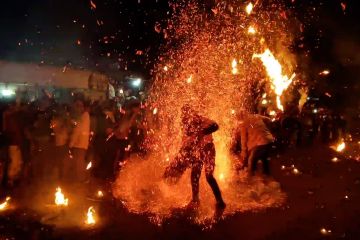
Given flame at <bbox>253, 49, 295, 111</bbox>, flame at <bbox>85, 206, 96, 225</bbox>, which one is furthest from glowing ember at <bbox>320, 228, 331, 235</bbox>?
flame at <bbox>253, 49, 295, 111</bbox>

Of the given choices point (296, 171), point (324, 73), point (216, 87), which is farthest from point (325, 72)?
point (296, 171)

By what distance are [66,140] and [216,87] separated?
514cm

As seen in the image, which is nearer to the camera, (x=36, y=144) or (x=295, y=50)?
(x=36, y=144)

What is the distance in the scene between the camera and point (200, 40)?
1291 cm

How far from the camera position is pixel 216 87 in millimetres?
12852

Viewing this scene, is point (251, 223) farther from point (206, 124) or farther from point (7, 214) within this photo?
point (7, 214)

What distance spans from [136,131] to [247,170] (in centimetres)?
293

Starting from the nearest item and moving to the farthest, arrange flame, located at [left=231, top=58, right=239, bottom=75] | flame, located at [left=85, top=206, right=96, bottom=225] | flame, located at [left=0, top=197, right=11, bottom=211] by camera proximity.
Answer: flame, located at [left=85, top=206, right=96, bottom=225] < flame, located at [left=0, top=197, right=11, bottom=211] < flame, located at [left=231, top=58, right=239, bottom=75]

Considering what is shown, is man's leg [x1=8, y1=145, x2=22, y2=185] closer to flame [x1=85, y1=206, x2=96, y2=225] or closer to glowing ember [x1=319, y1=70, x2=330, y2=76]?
flame [x1=85, y1=206, x2=96, y2=225]

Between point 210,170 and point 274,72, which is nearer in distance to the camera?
point 210,170

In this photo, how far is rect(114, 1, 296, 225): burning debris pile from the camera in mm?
8939

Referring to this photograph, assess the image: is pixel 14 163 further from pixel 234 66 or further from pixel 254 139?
pixel 234 66

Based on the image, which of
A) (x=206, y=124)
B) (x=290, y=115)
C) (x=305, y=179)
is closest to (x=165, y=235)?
(x=206, y=124)

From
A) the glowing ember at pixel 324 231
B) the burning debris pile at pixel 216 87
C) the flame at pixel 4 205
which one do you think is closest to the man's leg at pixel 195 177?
the burning debris pile at pixel 216 87
